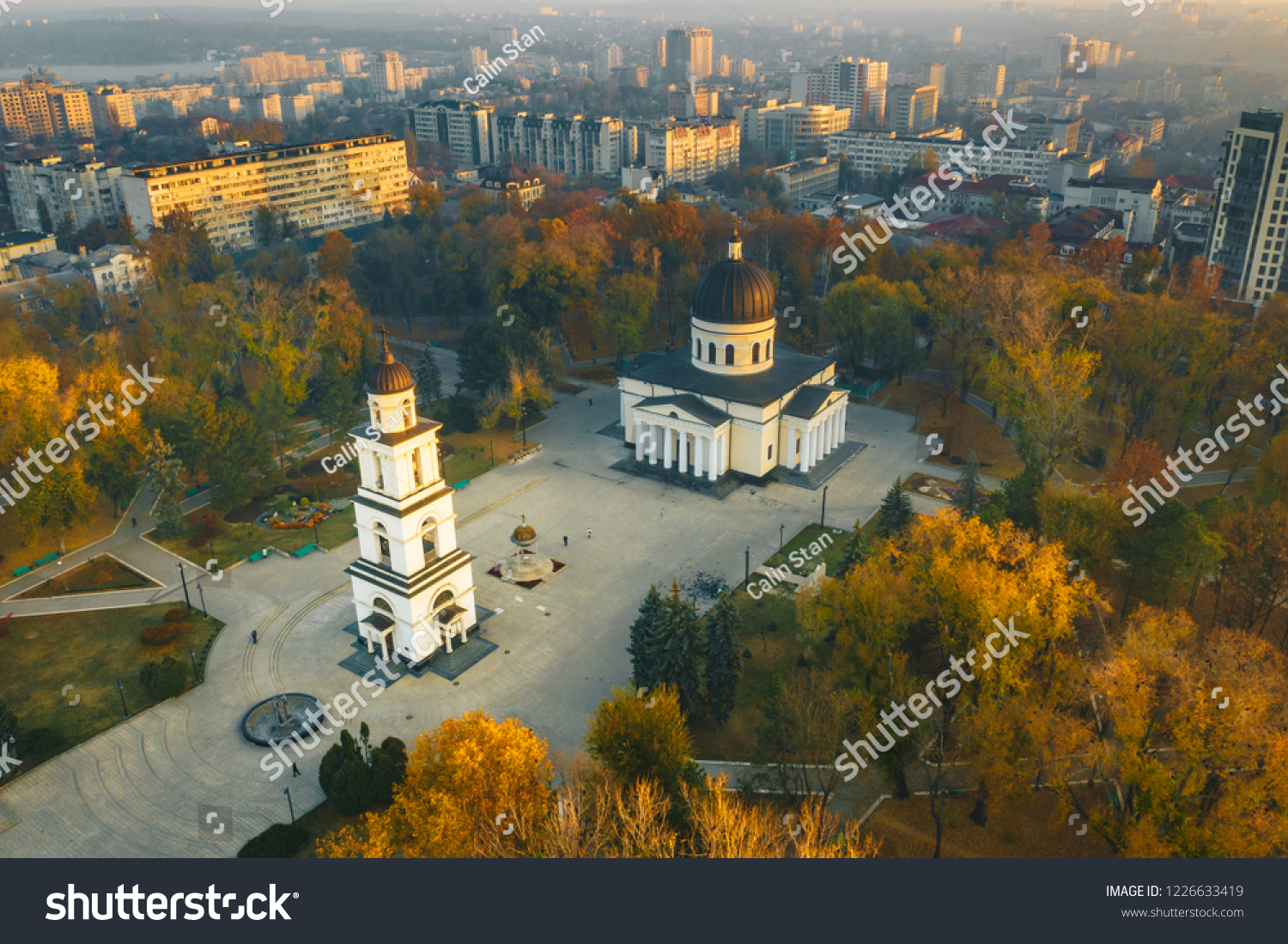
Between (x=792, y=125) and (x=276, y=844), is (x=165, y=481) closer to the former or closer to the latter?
(x=276, y=844)

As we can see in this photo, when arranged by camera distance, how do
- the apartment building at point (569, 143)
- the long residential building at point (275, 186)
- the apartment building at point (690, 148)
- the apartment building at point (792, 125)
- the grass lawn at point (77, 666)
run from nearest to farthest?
the grass lawn at point (77, 666)
the long residential building at point (275, 186)
the apartment building at point (690, 148)
the apartment building at point (569, 143)
the apartment building at point (792, 125)

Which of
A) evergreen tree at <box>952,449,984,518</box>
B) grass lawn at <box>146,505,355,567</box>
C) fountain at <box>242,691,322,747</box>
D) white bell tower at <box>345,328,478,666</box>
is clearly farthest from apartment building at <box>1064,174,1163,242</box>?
fountain at <box>242,691,322,747</box>

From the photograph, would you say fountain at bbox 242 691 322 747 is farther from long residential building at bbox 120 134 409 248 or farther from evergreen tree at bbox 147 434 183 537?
long residential building at bbox 120 134 409 248

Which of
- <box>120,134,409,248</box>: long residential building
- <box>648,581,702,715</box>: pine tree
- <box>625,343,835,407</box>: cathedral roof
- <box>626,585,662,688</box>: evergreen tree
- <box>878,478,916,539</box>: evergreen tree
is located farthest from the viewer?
<box>120,134,409,248</box>: long residential building

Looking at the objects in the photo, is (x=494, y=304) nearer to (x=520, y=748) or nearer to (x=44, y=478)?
(x=44, y=478)

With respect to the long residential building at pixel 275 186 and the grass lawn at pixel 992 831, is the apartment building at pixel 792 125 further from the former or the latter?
the grass lawn at pixel 992 831

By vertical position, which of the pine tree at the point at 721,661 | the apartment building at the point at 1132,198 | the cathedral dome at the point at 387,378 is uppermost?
the cathedral dome at the point at 387,378

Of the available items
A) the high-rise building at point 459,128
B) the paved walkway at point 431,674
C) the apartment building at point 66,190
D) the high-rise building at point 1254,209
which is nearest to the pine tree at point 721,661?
the paved walkway at point 431,674

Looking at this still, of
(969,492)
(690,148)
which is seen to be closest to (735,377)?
(969,492)

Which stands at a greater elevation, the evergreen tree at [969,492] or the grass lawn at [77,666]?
the evergreen tree at [969,492]
